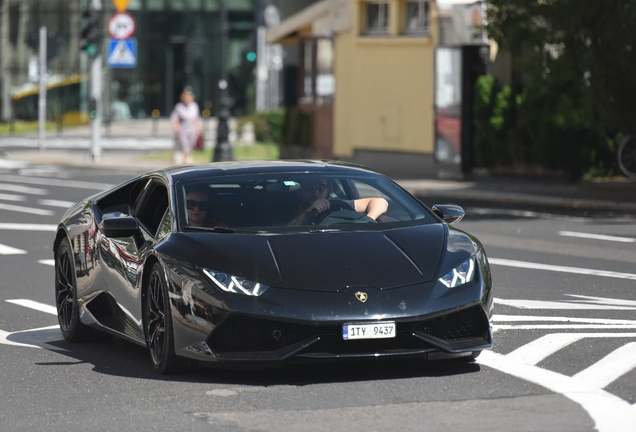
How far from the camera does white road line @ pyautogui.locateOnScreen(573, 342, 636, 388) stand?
6789 millimetres

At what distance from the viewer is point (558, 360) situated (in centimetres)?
739

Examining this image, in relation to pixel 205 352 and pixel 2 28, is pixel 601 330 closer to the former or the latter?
pixel 205 352

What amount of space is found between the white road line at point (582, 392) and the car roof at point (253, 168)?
5.07ft

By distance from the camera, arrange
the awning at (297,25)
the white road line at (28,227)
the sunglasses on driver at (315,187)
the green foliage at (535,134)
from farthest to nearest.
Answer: the awning at (297,25) → the green foliage at (535,134) → the white road line at (28,227) → the sunglasses on driver at (315,187)

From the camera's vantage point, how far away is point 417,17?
29.8 m

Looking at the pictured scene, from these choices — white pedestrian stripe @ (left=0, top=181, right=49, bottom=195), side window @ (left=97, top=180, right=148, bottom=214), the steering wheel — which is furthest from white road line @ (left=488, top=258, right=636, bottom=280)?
white pedestrian stripe @ (left=0, top=181, right=49, bottom=195)

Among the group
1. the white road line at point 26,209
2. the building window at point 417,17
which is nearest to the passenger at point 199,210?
the white road line at point 26,209

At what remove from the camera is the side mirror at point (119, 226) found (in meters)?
7.71

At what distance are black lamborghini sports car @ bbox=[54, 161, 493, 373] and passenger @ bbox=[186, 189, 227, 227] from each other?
11 mm

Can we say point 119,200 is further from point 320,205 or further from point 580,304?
point 580,304

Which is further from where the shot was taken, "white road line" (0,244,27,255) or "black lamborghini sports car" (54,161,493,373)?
"white road line" (0,244,27,255)

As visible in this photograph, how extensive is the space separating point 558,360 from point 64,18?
2370 inches

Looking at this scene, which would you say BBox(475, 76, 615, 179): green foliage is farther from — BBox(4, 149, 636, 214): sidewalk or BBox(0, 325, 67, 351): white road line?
BBox(0, 325, 67, 351): white road line

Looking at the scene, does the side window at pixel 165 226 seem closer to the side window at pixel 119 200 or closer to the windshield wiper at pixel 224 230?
the windshield wiper at pixel 224 230
